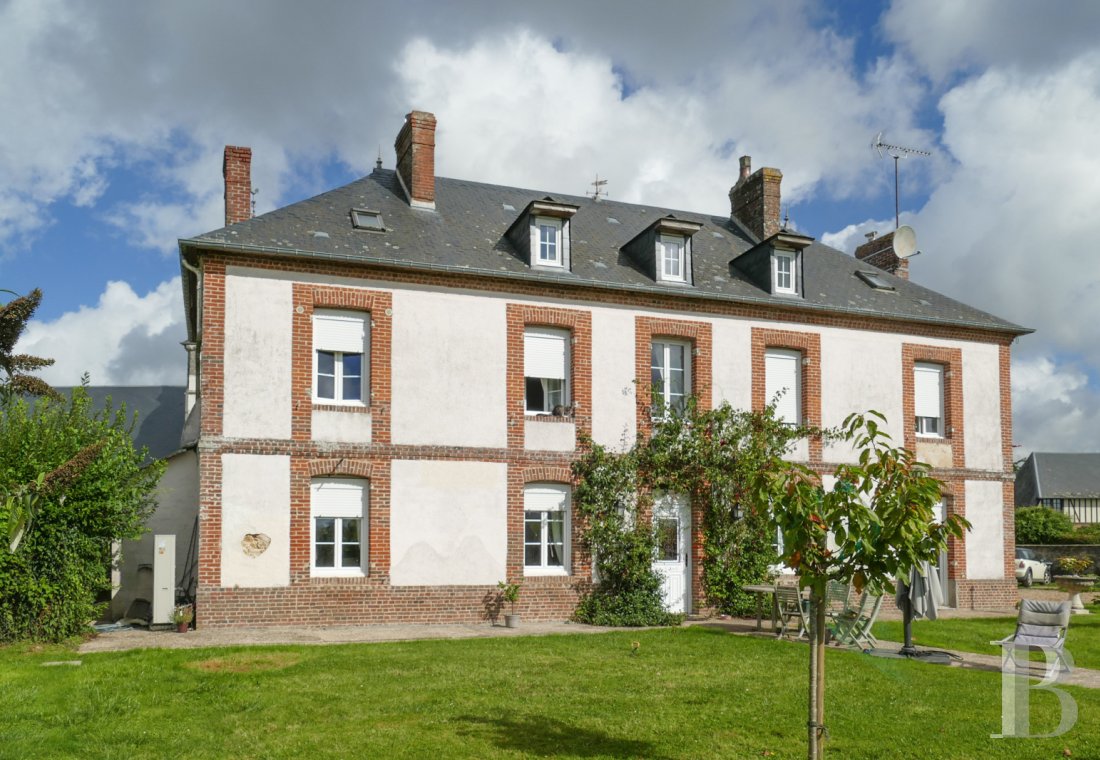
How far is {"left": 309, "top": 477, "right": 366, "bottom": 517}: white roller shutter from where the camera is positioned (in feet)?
49.3

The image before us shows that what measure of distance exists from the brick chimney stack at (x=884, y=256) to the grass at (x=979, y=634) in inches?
331

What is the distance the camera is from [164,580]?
560 inches

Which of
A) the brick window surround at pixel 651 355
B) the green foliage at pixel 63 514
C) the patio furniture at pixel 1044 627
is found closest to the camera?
the patio furniture at pixel 1044 627

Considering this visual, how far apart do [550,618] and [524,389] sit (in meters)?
3.69

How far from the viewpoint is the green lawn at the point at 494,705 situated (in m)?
7.06

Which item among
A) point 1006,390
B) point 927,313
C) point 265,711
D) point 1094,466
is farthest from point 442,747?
point 1094,466

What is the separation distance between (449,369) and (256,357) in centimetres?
295

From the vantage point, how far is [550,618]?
16.0 meters

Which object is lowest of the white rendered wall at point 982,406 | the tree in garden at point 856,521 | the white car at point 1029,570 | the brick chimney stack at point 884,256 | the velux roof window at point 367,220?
the white car at point 1029,570

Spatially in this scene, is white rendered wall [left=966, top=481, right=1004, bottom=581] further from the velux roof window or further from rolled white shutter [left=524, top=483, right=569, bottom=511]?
the velux roof window

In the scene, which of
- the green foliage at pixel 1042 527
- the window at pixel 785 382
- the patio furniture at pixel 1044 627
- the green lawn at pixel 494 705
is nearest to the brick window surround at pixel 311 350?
the green lawn at pixel 494 705

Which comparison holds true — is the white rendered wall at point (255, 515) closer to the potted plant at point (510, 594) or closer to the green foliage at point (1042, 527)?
the potted plant at point (510, 594)

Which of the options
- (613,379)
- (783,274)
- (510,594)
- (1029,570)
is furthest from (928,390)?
(1029,570)

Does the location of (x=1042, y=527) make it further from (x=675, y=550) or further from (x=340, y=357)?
(x=340, y=357)
